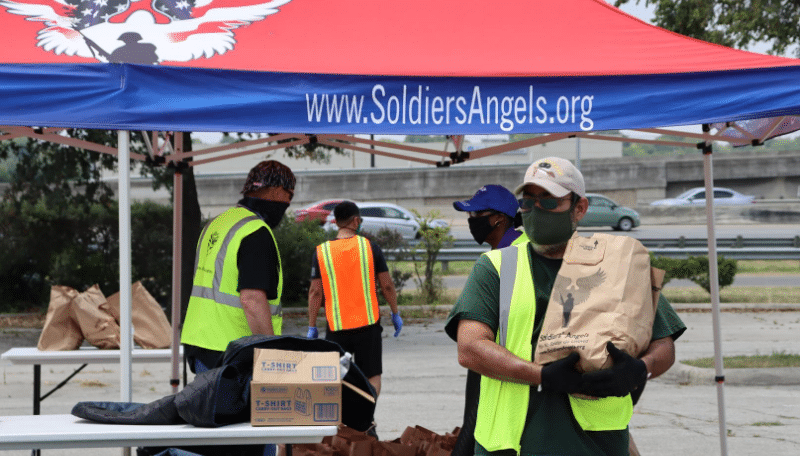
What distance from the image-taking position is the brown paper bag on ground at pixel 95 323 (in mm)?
5945

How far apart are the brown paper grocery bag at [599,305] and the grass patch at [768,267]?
2327 cm

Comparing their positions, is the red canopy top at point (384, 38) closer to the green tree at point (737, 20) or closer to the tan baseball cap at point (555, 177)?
the tan baseball cap at point (555, 177)

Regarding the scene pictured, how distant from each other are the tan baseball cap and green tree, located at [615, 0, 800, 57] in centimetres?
1195

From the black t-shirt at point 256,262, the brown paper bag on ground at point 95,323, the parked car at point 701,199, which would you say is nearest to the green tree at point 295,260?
the brown paper bag on ground at point 95,323

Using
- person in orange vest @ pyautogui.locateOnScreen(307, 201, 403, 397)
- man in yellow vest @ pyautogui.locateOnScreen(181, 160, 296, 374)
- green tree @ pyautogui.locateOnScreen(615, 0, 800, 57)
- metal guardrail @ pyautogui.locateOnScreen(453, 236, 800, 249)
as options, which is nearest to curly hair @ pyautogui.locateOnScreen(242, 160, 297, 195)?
man in yellow vest @ pyautogui.locateOnScreen(181, 160, 296, 374)

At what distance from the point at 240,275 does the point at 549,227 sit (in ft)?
6.69

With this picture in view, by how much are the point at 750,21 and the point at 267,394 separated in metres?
12.5

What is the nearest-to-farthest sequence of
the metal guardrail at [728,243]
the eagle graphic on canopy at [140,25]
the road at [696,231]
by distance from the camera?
1. the eagle graphic on canopy at [140,25]
2. the metal guardrail at [728,243]
3. the road at [696,231]

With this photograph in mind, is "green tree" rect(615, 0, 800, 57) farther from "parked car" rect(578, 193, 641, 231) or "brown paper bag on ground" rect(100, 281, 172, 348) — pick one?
"parked car" rect(578, 193, 641, 231)

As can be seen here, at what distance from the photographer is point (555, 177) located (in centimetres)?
297

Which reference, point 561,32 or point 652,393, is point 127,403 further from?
point 652,393

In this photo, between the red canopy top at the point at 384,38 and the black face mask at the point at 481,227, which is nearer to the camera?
the red canopy top at the point at 384,38

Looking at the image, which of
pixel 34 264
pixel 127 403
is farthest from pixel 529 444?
pixel 34 264

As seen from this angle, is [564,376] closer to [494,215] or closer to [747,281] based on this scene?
[494,215]
